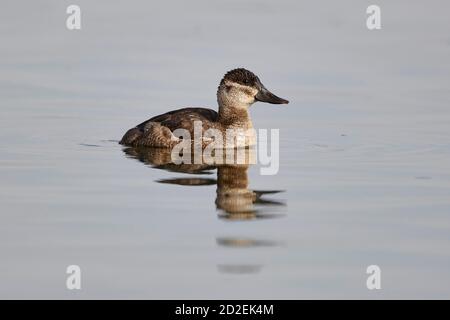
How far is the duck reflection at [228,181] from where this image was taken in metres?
9.98

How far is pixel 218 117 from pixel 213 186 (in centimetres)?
321

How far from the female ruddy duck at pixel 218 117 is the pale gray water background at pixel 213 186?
0.38 m

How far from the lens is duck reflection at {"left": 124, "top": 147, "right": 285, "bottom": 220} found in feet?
32.7

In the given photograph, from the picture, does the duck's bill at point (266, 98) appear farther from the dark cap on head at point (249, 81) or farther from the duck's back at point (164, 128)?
the duck's back at point (164, 128)

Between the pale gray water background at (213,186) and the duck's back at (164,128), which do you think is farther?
the duck's back at (164,128)

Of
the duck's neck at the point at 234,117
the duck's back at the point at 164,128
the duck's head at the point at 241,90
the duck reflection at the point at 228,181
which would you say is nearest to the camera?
the duck reflection at the point at 228,181

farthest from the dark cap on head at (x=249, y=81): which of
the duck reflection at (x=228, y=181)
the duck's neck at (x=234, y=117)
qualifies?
the duck reflection at (x=228, y=181)

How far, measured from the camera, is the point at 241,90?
14344 millimetres

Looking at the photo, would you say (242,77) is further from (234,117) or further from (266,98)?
(234,117)

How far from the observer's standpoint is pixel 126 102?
16.7 meters

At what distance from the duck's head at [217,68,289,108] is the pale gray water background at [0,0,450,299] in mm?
621

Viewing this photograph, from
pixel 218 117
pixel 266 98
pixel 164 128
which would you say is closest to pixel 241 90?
pixel 266 98

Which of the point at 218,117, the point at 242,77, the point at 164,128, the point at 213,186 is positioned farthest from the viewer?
the point at 242,77

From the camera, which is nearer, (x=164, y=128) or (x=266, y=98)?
(x=164, y=128)
